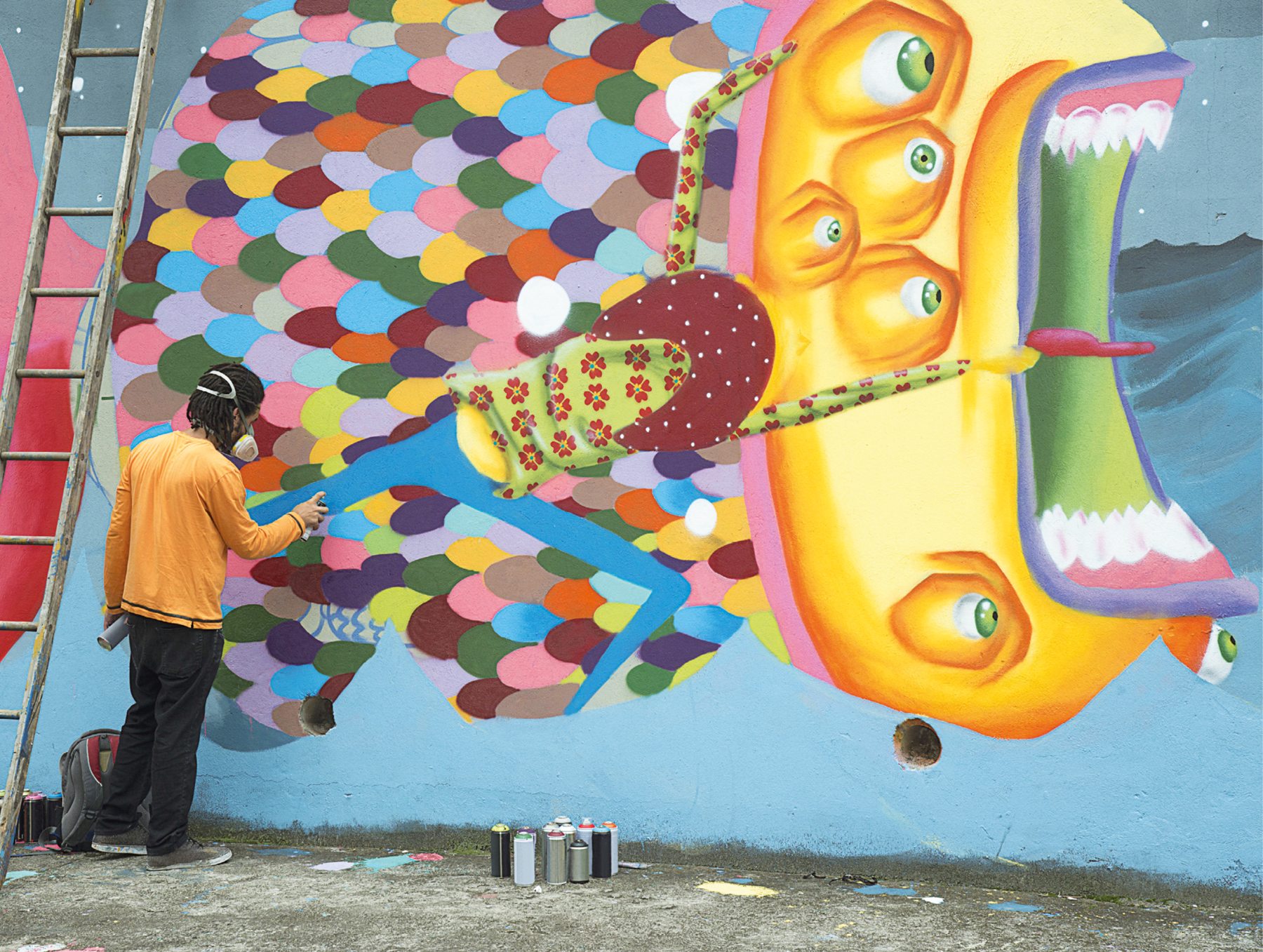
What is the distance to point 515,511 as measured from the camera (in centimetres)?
347

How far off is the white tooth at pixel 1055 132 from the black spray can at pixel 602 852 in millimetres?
2569

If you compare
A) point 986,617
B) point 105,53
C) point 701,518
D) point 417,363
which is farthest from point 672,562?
point 105,53

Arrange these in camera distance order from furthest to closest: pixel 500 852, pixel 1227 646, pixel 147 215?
pixel 147 215
pixel 500 852
pixel 1227 646

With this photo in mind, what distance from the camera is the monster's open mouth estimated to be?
3.04m

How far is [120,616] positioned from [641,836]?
191 centimetres

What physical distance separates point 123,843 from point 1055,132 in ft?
12.6

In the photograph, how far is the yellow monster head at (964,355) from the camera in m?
3.07

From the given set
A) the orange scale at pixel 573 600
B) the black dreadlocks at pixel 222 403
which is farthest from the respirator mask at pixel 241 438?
the orange scale at pixel 573 600

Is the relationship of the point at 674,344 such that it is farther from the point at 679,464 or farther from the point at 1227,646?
the point at 1227,646

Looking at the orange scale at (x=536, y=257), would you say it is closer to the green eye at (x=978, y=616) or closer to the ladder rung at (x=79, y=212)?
the ladder rung at (x=79, y=212)

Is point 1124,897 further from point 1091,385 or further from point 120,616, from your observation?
point 120,616

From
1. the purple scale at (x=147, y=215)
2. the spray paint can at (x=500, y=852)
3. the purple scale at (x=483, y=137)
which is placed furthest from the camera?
the purple scale at (x=147, y=215)

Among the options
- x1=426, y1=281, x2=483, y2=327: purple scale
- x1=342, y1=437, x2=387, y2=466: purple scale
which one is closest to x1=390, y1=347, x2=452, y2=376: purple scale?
x1=426, y1=281, x2=483, y2=327: purple scale

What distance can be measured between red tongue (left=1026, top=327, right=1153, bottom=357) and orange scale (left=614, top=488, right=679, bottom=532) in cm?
129
